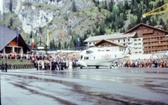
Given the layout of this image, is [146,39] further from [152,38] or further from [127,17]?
[127,17]

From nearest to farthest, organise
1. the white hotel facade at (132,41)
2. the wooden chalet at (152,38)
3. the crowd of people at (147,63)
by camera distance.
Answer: the crowd of people at (147,63), the wooden chalet at (152,38), the white hotel facade at (132,41)

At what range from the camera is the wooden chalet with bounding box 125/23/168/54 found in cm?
7781

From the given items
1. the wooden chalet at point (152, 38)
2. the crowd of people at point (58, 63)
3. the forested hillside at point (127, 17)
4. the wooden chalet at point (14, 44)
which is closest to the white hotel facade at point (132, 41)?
the wooden chalet at point (152, 38)

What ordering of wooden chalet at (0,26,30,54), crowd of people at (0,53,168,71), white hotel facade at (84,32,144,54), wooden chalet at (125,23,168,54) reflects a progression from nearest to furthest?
crowd of people at (0,53,168,71), wooden chalet at (0,26,30,54), wooden chalet at (125,23,168,54), white hotel facade at (84,32,144,54)

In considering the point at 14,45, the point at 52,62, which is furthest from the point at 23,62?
the point at 14,45

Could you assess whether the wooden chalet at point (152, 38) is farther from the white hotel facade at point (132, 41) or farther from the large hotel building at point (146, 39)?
the white hotel facade at point (132, 41)

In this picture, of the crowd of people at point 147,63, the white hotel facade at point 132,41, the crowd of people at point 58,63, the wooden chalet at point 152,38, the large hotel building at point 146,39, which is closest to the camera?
the crowd of people at point 58,63

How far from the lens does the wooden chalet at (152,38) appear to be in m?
77.8

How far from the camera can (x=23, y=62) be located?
45688 mm

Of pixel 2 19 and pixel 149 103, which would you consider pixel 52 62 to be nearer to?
pixel 149 103

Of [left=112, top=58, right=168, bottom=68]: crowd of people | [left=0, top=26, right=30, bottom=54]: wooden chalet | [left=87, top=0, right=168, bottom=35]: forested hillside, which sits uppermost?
[left=87, top=0, right=168, bottom=35]: forested hillside

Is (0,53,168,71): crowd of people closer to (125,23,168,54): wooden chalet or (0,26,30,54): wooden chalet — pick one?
(0,26,30,54): wooden chalet

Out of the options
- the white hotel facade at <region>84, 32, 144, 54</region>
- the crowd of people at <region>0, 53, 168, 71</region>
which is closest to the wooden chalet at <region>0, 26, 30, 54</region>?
the crowd of people at <region>0, 53, 168, 71</region>

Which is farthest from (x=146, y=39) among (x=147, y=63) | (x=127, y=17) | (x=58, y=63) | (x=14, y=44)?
(x=127, y=17)
